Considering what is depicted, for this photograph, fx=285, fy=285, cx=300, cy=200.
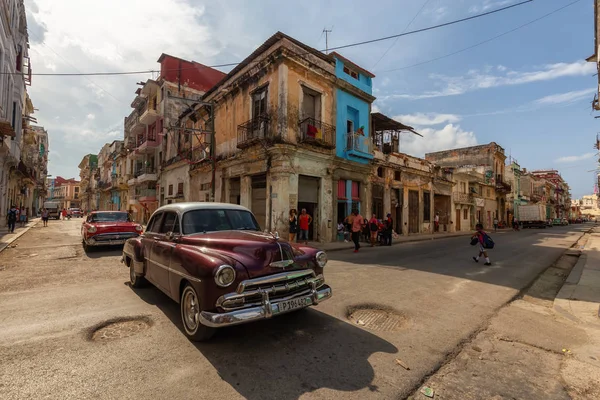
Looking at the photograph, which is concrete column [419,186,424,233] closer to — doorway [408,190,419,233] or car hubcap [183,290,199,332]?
doorway [408,190,419,233]

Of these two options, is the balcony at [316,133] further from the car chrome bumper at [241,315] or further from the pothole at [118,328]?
the car chrome bumper at [241,315]

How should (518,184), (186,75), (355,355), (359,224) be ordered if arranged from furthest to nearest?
(518,184) → (186,75) → (359,224) → (355,355)

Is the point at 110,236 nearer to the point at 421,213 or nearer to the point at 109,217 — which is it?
the point at 109,217

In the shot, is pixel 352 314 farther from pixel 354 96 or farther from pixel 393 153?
pixel 393 153

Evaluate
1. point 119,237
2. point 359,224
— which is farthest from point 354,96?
point 119,237

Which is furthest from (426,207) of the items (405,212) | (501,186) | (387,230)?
(501,186)

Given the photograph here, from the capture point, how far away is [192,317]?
3.60m

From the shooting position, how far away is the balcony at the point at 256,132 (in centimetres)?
1492

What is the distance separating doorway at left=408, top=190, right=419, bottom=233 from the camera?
23.3m

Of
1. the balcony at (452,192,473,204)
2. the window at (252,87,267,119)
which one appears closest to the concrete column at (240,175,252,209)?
the window at (252,87,267,119)

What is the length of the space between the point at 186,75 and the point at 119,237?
2102 centimetres

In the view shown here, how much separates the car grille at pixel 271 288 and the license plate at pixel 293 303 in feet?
0.27

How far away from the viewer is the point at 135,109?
1405 inches

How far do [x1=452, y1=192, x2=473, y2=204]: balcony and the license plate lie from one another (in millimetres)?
31293
